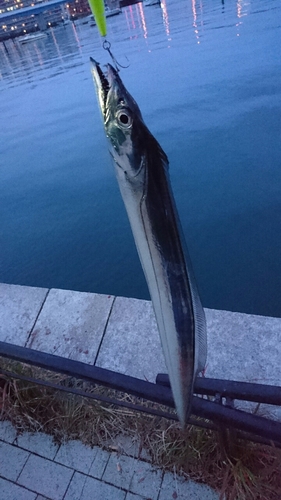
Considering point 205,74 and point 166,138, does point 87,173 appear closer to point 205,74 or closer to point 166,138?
point 166,138

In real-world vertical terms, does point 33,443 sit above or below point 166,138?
above

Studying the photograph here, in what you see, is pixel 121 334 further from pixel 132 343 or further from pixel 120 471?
pixel 120 471

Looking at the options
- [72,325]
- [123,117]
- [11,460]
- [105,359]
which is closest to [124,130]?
[123,117]

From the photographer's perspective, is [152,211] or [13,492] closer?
[152,211]

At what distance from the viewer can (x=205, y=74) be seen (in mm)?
18109

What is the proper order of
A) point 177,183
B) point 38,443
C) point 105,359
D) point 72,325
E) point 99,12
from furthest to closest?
1. point 177,183
2. point 72,325
3. point 105,359
4. point 38,443
5. point 99,12

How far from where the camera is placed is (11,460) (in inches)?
116

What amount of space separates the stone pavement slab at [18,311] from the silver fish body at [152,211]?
11.0 ft

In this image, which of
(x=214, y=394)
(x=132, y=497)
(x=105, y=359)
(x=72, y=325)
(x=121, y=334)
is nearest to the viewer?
(x=214, y=394)

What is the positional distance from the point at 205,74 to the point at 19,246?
14.2m

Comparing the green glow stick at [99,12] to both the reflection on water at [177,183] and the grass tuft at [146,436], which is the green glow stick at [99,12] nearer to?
the grass tuft at [146,436]

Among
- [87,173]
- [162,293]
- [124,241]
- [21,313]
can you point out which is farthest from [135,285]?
[162,293]

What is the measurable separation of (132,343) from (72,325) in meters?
0.79

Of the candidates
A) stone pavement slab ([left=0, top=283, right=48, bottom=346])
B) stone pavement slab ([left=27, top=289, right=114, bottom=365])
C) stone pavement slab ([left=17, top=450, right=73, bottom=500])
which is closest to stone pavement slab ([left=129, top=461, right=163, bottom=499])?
stone pavement slab ([left=17, top=450, right=73, bottom=500])
